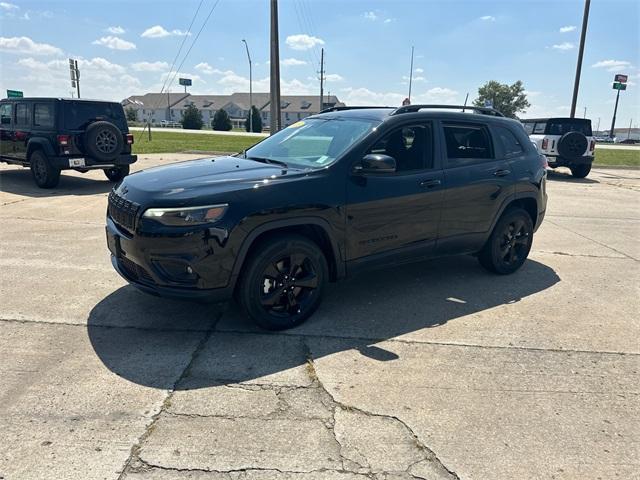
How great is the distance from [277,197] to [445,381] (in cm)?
179

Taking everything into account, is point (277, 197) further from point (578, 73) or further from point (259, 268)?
point (578, 73)

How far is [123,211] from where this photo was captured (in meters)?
3.84

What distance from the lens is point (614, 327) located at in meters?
4.43

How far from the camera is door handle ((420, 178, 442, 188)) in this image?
4648 mm

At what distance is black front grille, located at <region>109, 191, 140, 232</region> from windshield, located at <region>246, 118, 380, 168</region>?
4.51 feet

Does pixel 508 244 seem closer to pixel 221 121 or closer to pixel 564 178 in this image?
pixel 564 178

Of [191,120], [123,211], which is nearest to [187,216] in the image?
[123,211]

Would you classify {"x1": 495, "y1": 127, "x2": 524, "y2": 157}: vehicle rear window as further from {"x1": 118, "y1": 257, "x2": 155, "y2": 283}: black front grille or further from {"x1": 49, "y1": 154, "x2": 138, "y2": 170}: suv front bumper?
{"x1": 49, "y1": 154, "x2": 138, "y2": 170}: suv front bumper

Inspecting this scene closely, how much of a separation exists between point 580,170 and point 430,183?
14.0 m

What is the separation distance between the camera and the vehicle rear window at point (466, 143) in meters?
4.96

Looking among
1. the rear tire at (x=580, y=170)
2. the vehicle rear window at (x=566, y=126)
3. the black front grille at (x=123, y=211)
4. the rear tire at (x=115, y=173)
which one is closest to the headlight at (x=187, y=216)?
the black front grille at (x=123, y=211)

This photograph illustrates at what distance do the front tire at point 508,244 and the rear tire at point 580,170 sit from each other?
1205 cm

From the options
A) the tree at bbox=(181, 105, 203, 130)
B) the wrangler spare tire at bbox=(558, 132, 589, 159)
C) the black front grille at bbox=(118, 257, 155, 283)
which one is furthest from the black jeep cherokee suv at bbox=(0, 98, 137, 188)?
the tree at bbox=(181, 105, 203, 130)

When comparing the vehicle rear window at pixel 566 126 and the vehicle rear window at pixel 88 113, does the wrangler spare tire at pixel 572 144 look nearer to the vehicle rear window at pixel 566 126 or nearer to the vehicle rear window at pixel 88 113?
the vehicle rear window at pixel 566 126
